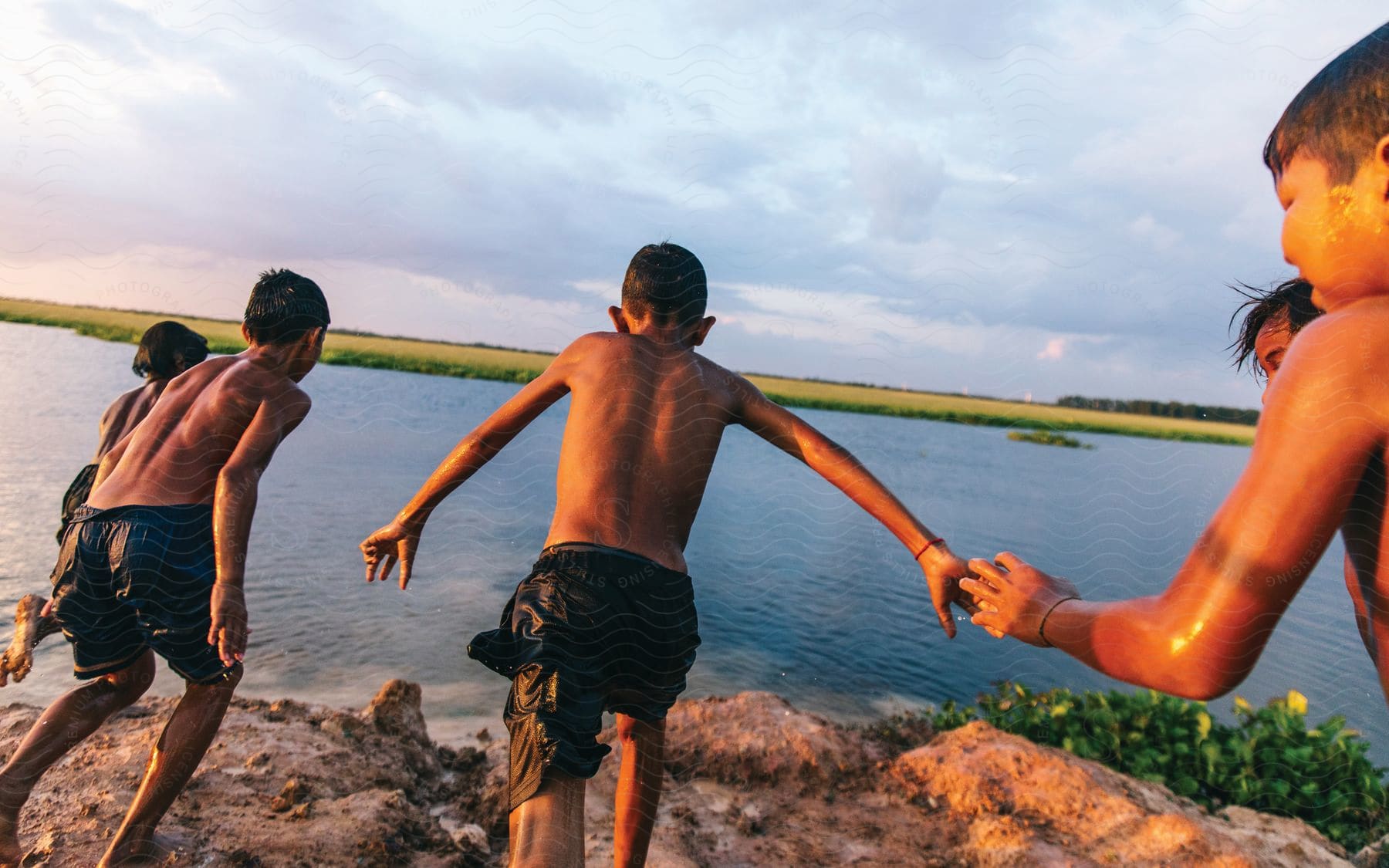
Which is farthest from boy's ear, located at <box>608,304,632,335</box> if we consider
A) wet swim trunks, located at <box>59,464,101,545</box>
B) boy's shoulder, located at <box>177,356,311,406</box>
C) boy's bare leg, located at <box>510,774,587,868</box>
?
wet swim trunks, located at <box>59,464,101,545</box>

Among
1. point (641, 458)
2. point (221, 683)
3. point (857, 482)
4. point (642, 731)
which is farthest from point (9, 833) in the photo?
point (857, 482)

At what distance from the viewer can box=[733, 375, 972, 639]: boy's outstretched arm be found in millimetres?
2666

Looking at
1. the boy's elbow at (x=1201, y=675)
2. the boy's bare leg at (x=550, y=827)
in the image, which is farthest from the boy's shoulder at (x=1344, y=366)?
the boy's bare leg at (x=550, y=827)

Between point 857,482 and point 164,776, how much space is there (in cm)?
280

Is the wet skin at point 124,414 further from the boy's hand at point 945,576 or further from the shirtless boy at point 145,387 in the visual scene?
the boy's hand at point 945,576

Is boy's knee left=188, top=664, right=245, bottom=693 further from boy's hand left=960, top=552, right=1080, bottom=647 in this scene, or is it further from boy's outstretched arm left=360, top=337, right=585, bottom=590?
boy's hand left=960, top=552, right=1080, bottom=647

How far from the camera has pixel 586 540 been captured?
2.56m

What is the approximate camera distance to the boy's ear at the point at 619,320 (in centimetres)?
304

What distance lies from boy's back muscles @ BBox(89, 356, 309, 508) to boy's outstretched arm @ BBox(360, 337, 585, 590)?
1.97ft

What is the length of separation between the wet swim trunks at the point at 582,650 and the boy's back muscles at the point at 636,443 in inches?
4.1

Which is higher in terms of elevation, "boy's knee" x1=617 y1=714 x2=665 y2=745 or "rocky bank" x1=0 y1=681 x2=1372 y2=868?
"boy's knee" x1=617 y1=714 x2=665 y2=745

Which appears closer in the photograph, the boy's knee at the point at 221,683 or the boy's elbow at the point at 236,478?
the boy's elbow at the point at 236,478

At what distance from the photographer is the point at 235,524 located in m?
2.92

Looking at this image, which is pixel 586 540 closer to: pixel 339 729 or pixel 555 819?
pixel 555 819
